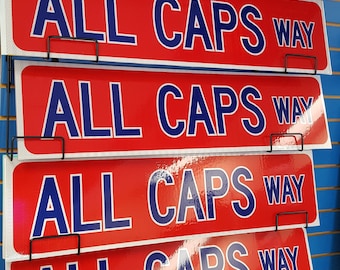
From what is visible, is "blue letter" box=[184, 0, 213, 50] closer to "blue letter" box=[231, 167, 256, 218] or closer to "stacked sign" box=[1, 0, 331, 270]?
"stacked sign" box=[1, 0, 331, 270]

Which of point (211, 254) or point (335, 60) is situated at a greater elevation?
point (335, 60)

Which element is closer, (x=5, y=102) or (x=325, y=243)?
(x=5, y=102)

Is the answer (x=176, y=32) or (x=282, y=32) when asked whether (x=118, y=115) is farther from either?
(x=282, y=32)

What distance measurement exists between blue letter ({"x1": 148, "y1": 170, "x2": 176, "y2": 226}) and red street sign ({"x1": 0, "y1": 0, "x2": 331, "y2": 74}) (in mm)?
293

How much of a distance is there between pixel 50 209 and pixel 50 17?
459 mm

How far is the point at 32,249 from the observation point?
40.1 inches

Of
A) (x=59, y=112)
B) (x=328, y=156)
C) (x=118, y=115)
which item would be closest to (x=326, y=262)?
(x=328, y=156)

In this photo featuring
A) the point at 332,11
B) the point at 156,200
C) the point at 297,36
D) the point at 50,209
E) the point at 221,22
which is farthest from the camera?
the point at 332,11

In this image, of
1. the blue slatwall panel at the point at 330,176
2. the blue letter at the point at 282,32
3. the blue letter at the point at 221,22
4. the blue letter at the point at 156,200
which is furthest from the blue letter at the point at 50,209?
the blue slatwall panel at the point at 330,176

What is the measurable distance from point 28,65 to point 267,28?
0.70m

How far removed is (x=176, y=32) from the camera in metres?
1.19

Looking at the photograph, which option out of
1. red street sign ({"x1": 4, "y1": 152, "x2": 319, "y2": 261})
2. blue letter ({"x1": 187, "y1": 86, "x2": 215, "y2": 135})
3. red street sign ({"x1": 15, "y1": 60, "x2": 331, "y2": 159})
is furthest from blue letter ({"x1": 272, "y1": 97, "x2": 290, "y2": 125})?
blue letter ({"x1": 187, "y1": 86, "x2": 215, "y2": 135})

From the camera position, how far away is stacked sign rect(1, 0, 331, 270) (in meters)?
1.04

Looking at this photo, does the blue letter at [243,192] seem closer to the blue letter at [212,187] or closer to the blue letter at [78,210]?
the blue letter at [212,187]
